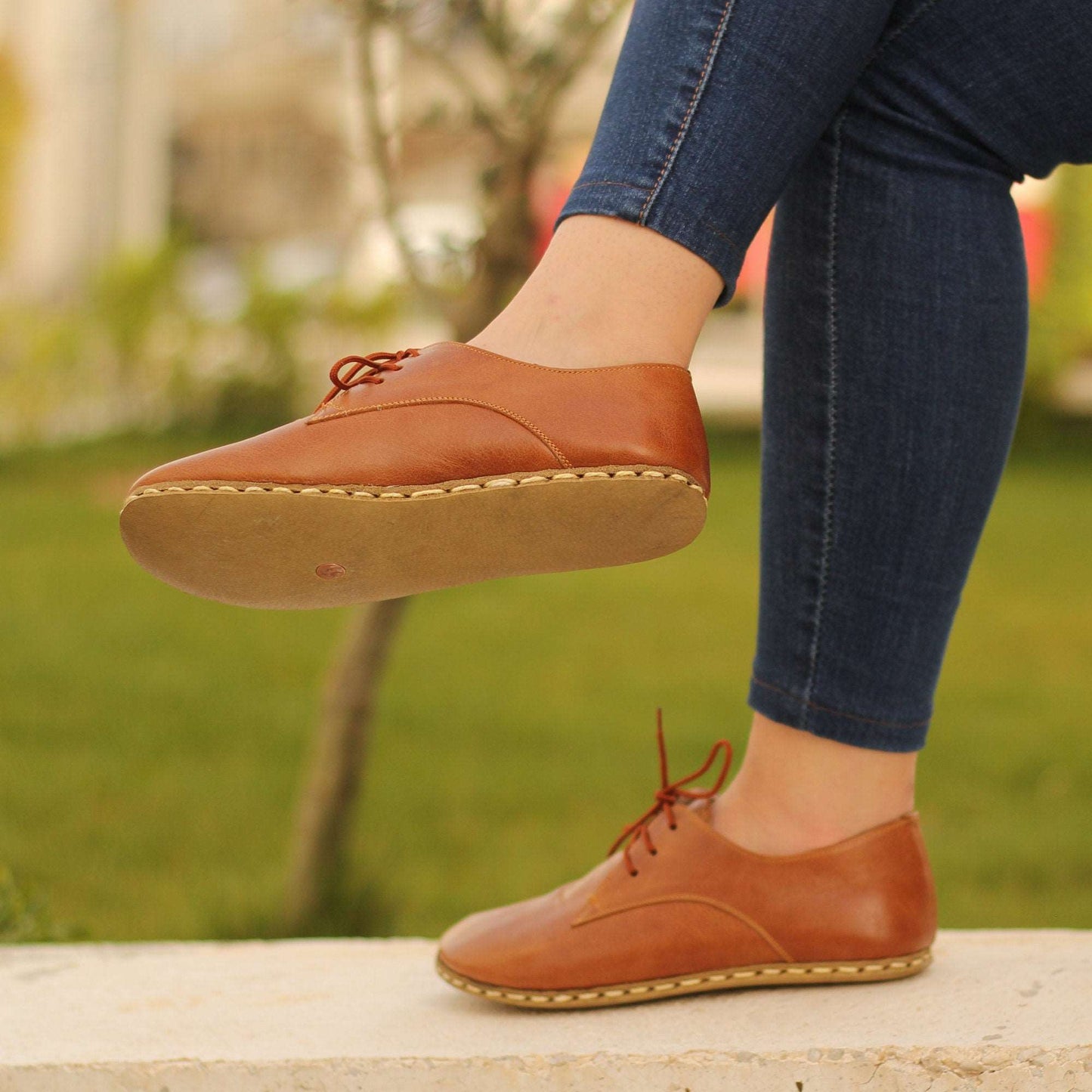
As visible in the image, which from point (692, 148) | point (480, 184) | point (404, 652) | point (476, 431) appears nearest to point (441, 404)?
point (476, 431)

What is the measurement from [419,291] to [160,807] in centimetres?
142

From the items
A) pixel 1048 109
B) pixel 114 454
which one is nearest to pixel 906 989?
pixel 1048 109

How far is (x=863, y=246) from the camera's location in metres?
1.06

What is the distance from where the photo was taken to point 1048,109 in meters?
1.02

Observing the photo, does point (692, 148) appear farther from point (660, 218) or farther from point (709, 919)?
point (709, 919)

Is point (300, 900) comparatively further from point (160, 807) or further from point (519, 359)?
point (519, 359)

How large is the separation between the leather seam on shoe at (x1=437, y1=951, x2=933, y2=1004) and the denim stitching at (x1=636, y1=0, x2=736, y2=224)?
0.63m

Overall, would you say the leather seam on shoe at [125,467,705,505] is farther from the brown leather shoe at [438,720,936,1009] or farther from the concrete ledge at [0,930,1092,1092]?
the concrete ledge at [0,930,1092,1092]

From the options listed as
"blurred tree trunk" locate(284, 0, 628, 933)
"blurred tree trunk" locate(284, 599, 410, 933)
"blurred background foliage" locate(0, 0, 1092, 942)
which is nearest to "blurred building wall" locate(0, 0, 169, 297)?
"blurred background foliage" locate(0, 0, 1092, 942)

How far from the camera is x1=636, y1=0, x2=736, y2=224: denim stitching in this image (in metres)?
0.97

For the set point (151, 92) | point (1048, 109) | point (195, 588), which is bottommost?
point (195, 588)

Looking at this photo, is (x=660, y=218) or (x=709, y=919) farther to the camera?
(x=709, y=919)

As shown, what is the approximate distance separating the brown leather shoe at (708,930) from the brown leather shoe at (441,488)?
0.25 m

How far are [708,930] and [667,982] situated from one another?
0.06 metres
